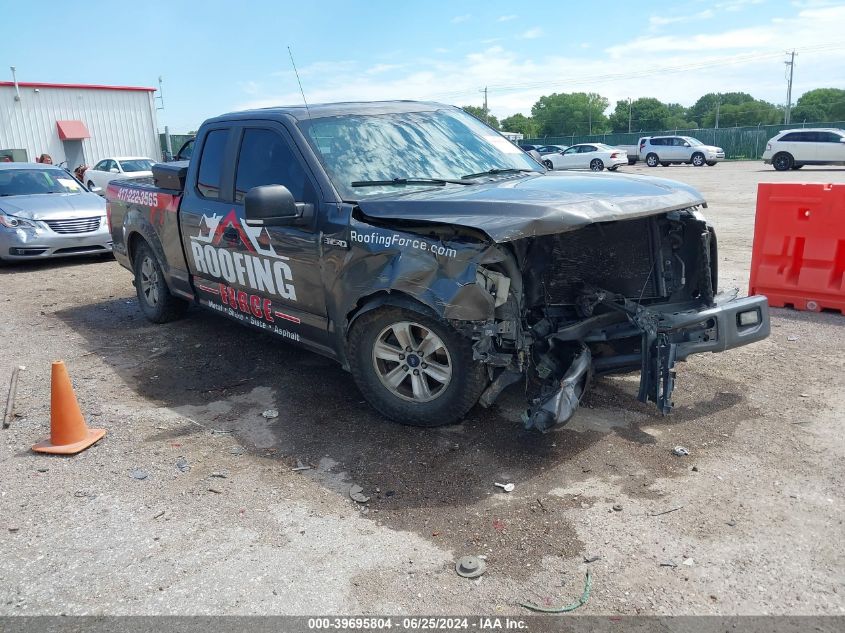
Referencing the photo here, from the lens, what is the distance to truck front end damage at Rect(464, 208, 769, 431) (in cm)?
383

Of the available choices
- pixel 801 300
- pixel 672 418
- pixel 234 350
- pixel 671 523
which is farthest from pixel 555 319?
pixel 801 300

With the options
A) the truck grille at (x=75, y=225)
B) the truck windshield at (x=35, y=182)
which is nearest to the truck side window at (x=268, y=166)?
the truck grille at (x=75, y=225)

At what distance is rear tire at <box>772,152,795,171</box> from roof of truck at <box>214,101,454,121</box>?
1096 inches

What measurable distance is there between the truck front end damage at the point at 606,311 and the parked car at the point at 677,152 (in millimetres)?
34839

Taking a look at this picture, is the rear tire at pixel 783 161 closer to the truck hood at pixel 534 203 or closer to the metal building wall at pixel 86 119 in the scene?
the truck hood at pixel 534 203

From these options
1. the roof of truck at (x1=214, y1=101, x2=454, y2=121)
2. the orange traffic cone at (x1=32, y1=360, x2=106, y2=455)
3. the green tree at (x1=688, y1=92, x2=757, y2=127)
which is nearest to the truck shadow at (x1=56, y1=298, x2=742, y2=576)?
the orange traffic cone at (x1=32, y1=360, x2=106, y2=455)

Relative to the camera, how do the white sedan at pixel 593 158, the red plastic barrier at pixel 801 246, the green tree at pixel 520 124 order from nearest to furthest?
the red plastic barrier at pixel 801 246 → the white sedan at pixel 593 158 → the green tree at pixel 520 124

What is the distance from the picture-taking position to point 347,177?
14.7ft

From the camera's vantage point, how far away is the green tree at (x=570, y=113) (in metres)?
103

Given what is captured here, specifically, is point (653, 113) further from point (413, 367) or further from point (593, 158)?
point (413, 367)

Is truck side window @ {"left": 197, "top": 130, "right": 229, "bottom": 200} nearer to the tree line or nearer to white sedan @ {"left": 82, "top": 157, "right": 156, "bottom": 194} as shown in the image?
white sedan @ {"left": 82, "top": 157, "right": 156, "bottom": 194}

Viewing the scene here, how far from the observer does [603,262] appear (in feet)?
14.5

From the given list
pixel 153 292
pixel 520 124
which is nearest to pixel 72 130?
pixel 153 292

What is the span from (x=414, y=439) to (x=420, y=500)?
67 cm
